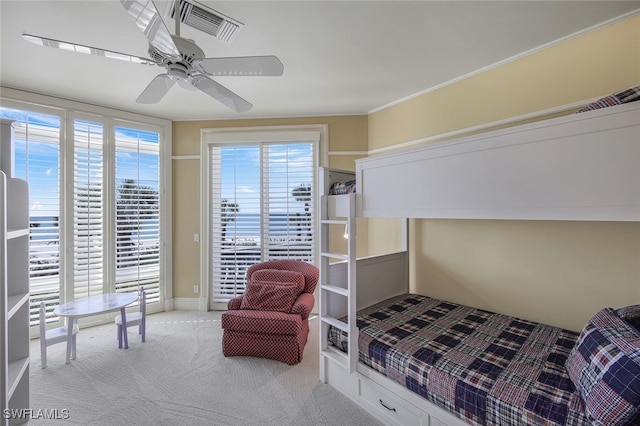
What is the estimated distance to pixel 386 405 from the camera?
1.94m

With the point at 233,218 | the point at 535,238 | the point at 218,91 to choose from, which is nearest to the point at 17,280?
the point at 218,91

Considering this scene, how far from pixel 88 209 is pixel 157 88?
8.36 ft

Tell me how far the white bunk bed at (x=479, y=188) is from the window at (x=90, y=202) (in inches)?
117

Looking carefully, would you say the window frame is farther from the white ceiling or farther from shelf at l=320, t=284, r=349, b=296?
shelf at l=320, t=284, r=349, b=296

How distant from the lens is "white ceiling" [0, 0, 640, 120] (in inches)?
75.0

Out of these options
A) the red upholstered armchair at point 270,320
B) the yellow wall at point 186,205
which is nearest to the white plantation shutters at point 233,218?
the yellow wall at point 186,205

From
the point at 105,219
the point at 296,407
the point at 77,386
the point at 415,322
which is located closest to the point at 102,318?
the point at 105,219

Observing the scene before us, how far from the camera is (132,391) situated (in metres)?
2.34

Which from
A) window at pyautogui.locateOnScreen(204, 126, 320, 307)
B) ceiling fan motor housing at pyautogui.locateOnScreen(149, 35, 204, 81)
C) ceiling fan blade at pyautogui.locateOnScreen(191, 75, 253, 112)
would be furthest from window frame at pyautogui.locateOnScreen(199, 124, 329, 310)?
ceiling fan motor housing at pyautogui.locateOnScreen(149, 35, 204, 81)

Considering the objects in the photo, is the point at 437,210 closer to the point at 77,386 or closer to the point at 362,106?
the point at 362,106

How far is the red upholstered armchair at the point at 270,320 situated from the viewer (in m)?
2.73

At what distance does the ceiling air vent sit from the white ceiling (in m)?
0.04

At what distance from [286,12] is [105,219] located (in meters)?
3.52

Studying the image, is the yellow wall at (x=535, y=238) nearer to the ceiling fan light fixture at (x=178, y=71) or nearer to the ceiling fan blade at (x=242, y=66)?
the ceiling fan blade at (x=242, y=66)
